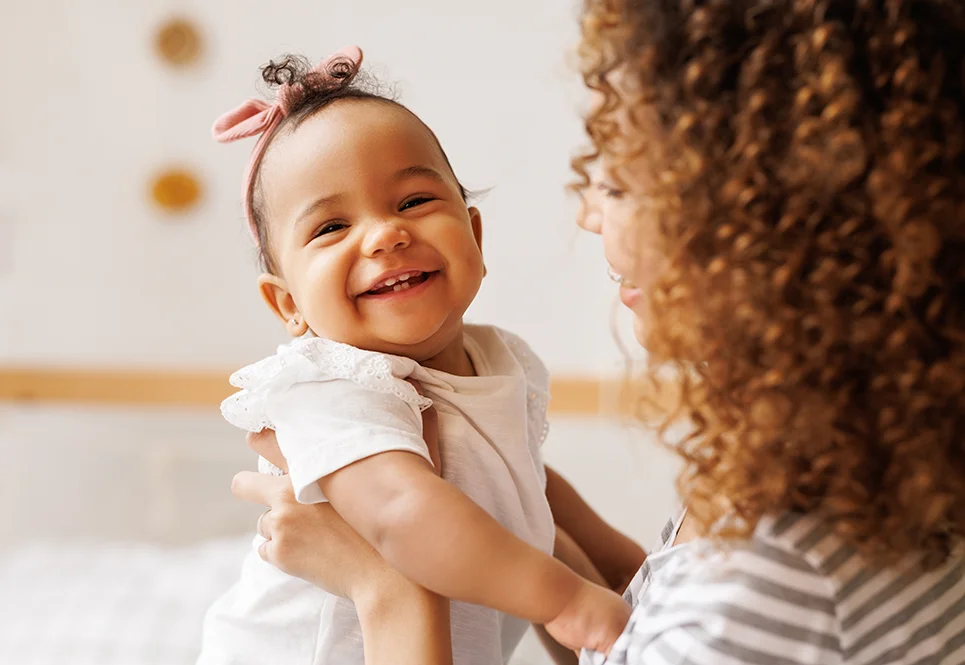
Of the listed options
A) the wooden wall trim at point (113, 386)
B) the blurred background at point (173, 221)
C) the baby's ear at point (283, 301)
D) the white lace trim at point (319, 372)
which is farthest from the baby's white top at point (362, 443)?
the wooden wall trim at point (113, 386)

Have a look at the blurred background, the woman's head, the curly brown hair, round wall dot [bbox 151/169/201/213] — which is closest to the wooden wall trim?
the blurred background

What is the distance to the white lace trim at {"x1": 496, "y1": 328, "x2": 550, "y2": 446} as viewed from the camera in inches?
44.5

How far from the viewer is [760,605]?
2.32ft

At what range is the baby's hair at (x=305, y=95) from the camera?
41.9 inches

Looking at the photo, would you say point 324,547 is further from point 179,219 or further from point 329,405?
point 179,219

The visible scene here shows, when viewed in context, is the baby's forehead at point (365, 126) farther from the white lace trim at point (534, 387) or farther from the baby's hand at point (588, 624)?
the baby's hand at point (588, 624)

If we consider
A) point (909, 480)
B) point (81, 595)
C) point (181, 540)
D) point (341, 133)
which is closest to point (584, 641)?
point (909, 480)

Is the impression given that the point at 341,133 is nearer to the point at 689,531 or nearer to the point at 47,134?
the point at 689,531

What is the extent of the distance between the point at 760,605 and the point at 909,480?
0.13 meters

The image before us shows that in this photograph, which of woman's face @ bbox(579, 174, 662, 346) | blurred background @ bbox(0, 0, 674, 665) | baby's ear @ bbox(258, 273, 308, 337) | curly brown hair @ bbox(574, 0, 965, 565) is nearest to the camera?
curly brown hair @ bbox(574, 0, 965, 565)

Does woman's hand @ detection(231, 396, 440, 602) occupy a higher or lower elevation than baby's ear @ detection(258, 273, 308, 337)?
lower

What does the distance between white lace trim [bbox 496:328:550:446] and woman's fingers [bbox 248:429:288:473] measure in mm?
267

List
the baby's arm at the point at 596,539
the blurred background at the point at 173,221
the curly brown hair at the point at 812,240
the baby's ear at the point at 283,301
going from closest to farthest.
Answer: the curly brown hair at the point at 812,240
the baby's ear at the point at 283,301
the baby's arm at the point at 596,539
the blurred background at the point at 173,221

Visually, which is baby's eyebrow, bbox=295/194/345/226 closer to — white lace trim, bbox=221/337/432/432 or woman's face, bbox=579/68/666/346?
white lace trim, bbox=221/337/432/432
